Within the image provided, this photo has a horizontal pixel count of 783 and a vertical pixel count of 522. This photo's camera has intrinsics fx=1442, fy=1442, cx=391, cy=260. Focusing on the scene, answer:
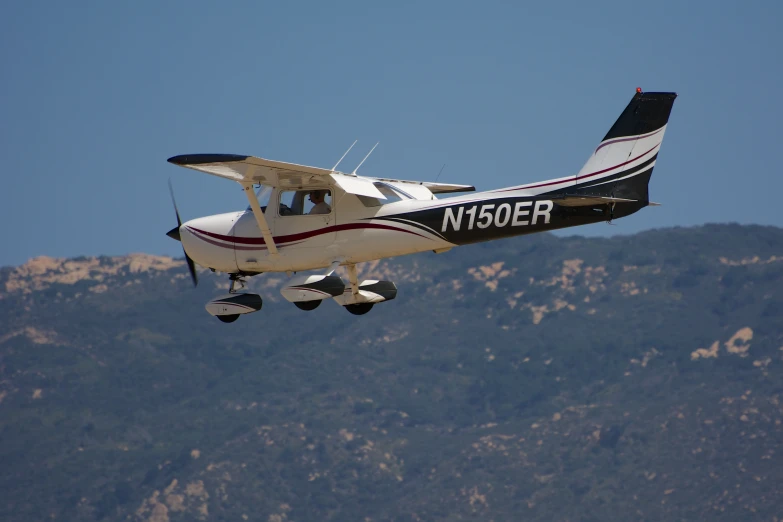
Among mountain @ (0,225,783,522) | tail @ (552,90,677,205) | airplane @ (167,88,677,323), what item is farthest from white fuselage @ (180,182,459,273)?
mountain @ (0,225,783,522)

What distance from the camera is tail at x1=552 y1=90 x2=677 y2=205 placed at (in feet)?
84.5

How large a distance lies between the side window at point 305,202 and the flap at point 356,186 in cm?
47

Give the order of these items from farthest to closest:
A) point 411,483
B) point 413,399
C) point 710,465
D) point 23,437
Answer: point 413,399 → point 23,437 → point 411,483 → point 710,465

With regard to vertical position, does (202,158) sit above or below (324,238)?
above

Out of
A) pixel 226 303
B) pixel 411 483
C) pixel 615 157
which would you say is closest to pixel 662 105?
pixel 615 157

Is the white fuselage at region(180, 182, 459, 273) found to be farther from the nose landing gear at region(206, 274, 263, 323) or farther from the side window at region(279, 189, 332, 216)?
the nose landing gear at region(206, 274, 263, 323)

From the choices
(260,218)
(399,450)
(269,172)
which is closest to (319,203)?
(260,218)

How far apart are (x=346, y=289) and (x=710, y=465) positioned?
131557 millimetres

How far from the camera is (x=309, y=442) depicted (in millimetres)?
180500

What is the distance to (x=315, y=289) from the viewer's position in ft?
85.3

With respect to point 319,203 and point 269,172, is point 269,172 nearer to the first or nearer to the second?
point 269,172

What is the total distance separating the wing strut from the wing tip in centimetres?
154

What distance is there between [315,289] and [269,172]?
89.2 inches

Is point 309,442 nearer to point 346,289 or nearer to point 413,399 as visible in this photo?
point 413,399
